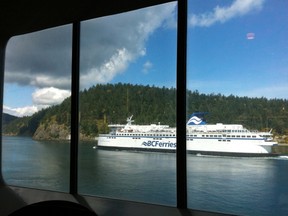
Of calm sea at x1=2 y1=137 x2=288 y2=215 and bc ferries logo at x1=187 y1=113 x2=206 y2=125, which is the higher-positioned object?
bc ferries logo at x1=187 y1=113 x2=206 y2=125

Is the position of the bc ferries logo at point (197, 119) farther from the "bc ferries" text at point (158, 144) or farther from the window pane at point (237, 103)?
the "bc ferries" text at point (158, 144)

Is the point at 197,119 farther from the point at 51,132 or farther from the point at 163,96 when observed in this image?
the point at 51,132

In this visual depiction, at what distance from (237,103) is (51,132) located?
2.35 metres

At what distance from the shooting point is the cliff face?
3796 millimetres

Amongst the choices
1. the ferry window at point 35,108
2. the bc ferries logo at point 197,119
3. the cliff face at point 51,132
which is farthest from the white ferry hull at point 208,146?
the ferry window at point 35,108

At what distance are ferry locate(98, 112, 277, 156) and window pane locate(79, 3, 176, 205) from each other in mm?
16

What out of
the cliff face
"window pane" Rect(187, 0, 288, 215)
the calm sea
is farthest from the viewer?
the cliff face

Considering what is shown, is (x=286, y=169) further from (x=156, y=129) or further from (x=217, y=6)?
(x=217, y=6)

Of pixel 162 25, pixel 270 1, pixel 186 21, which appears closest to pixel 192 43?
pixel 186 21

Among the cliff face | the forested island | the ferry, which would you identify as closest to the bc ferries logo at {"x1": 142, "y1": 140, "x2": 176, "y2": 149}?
the ferry

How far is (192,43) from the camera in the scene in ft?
9.62

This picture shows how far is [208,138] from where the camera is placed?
10.1ft

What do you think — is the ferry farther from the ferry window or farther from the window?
the ferry window

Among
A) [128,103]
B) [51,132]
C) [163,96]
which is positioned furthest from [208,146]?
[51,132]
